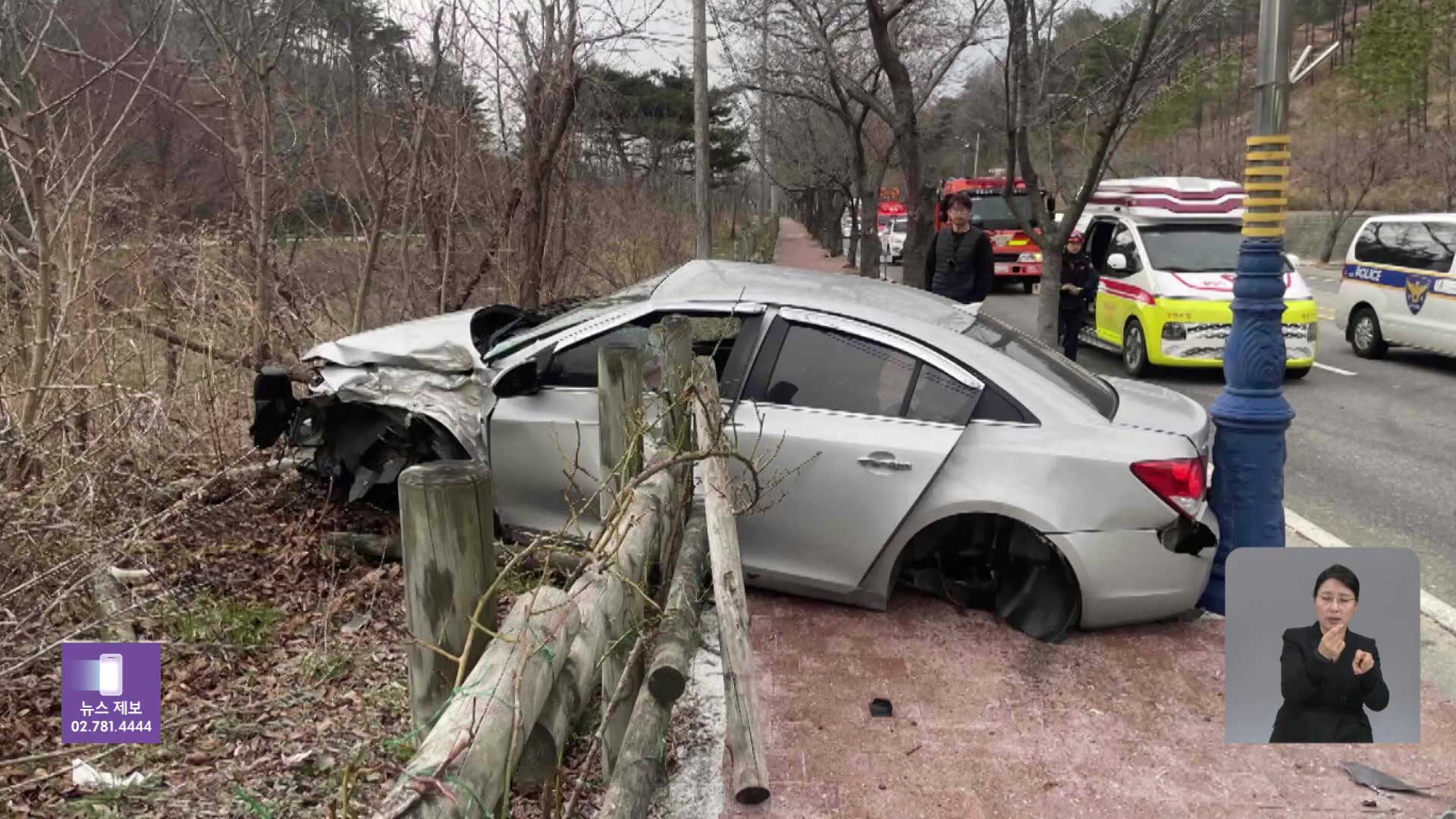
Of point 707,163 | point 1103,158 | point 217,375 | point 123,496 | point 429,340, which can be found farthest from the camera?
point 707,163

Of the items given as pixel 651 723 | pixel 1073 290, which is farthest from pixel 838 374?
pixel 1073 290

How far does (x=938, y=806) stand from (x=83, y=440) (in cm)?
407

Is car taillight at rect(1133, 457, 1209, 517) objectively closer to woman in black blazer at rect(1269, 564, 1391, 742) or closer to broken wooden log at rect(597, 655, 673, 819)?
woman in black blazer at rect(1269, 564, 1391, 742)

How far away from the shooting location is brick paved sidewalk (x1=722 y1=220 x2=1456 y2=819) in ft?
12.0

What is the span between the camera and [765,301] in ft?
17.1

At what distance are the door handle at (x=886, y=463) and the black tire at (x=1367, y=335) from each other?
1153 centimetres

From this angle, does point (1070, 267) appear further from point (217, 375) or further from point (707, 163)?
point (217, 375)

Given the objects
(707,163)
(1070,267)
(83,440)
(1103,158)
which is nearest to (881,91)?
(707,163)

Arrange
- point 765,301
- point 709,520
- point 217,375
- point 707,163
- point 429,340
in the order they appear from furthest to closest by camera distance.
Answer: point 707,163
point 217,375
point 429,340
point 765,301
point 709,520

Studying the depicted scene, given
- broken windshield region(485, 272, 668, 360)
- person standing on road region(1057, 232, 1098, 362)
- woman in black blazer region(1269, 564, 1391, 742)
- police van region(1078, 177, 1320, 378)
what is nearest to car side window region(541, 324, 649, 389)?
broken windshield region(485, 272, 668, 360)

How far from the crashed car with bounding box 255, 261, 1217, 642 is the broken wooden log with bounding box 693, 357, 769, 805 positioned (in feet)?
3.37

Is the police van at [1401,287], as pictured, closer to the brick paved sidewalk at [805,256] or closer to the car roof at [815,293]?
the car roof at [815,293]

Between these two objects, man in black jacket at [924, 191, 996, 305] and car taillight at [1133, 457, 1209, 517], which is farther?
man in black jacket at [924, 191, 996, 305]

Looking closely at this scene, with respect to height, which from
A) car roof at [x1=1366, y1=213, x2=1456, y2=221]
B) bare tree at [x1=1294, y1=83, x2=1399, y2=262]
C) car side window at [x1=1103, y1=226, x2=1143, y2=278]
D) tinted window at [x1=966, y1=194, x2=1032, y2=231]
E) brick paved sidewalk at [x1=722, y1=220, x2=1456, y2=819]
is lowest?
brick paved sidewalk at [x1=722, y1=220, x2=1456, y2=819]
